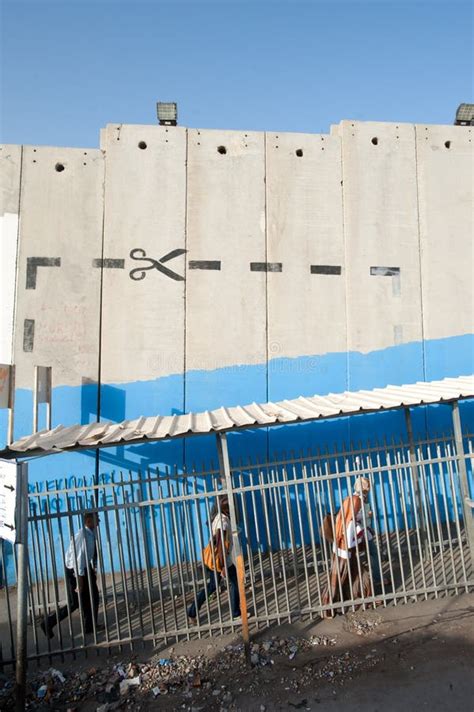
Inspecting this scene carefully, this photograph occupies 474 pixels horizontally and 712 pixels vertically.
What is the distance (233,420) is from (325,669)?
2.54 meters

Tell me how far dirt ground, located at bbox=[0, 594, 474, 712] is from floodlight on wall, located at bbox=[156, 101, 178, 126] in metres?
8.06

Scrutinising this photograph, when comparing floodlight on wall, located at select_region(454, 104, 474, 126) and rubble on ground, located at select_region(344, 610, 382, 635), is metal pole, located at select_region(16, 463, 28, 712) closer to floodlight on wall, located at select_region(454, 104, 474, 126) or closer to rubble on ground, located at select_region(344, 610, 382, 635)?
rubble on ground, located at select_region(344, 610, 382, 635)

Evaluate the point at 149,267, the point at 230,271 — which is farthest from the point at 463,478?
the point at 149,267

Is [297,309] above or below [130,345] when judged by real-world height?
above

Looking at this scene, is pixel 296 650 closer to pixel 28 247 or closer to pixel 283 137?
pixel 28 247

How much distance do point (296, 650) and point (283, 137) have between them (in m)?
7.82

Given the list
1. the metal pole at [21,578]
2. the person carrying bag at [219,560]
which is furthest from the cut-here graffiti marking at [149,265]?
the metal pole at [21,578]

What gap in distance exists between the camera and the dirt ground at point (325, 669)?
4052 millimetres

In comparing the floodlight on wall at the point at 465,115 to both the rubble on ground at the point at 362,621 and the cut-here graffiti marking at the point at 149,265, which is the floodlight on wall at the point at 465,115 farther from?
the rubble on ground at the point at 362,621

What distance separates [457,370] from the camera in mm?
8336

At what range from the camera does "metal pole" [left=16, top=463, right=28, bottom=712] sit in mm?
4113

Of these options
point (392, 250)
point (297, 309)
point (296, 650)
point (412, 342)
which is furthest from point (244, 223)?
point (296, 650)

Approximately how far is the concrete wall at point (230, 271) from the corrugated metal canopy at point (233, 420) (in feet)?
5.61

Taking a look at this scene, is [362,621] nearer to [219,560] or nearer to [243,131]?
[219,560]
